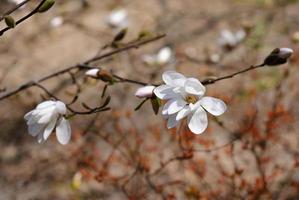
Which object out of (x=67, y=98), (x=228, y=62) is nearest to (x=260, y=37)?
(x=228, y=62)

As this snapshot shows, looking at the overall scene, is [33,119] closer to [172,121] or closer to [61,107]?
[61,107]

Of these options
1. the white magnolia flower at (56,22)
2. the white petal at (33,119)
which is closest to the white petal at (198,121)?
the white petal at (33,119)

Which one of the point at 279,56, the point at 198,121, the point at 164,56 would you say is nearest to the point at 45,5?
the point at 198,121

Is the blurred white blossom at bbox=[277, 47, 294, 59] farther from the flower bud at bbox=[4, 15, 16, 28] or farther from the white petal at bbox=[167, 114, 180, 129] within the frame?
the flower bud at bbox=[4, 15, 16, 28]

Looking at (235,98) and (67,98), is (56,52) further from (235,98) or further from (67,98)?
(235,98)

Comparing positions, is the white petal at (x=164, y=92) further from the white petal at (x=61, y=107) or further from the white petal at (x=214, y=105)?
the white petal at (x=61, y=107)

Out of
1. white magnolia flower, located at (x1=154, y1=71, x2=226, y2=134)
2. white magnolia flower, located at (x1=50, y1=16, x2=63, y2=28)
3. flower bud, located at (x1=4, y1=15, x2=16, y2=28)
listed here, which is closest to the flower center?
white magnolia flower, located at (x1=154, y1=71, x2=226, y2=134)

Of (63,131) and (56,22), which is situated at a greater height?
(63,131)
